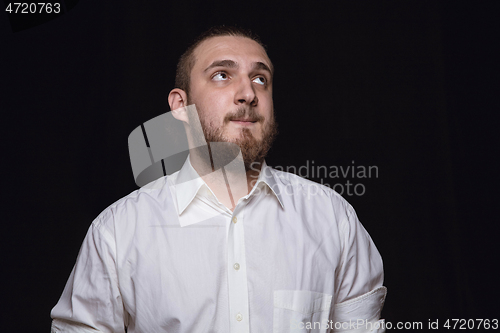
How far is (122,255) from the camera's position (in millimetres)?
1217

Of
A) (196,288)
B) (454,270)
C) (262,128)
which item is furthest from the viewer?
(454,270)

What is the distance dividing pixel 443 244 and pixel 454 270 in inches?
3.9

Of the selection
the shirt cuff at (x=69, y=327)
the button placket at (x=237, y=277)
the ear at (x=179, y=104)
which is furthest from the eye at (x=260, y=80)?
the shirt cuff at (x=69, y=327)

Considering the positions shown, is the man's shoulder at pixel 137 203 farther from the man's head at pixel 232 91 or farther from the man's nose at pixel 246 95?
the man's nose at pixel 246 95

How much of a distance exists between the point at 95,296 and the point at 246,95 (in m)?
0.64

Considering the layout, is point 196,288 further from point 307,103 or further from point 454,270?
point 454,270

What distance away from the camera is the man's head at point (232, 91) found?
1258 mm

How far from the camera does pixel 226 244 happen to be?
48.6 inches

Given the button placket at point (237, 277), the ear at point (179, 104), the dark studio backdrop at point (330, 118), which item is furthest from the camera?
the dark studio backdrop at point (330, 118)

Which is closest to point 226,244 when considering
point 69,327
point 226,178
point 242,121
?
point 226,178

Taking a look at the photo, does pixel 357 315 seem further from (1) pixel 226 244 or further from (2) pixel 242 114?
(2) pixel 242 114

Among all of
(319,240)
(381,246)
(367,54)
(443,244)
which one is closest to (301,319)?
(319,240)

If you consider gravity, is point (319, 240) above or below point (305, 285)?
above

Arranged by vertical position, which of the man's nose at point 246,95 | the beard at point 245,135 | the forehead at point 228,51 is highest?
the forehead at point 228,51
